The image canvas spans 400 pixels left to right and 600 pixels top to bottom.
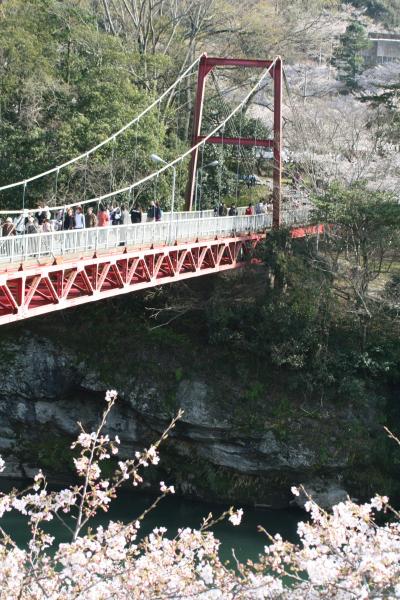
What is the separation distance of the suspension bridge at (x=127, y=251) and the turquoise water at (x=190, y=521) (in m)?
5.51

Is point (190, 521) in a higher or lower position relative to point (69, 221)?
lower

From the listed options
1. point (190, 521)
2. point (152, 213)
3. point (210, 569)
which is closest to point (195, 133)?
point (152, 213)

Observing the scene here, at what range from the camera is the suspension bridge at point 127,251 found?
Answer: 1773cm

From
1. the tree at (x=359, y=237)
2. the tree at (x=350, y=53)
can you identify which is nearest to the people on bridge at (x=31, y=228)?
the tree at (x=359, y=237)

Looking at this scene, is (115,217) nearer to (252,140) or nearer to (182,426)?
(182,426)

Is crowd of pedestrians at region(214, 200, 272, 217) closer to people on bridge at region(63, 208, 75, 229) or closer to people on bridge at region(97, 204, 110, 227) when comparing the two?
people on bridge at region(97, 204, 110, 227)

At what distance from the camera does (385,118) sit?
33.2 m

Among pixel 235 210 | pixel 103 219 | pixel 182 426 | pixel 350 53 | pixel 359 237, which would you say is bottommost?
pixel 182 426

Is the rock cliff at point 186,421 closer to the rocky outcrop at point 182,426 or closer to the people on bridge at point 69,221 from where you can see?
the rocky outcrop at point 182,426

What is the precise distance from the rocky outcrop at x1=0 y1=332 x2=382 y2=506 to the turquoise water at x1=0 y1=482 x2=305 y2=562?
0.65 metres

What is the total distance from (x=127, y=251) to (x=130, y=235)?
975mm

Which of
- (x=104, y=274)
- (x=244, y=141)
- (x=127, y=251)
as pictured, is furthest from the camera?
(x=244, y=141)

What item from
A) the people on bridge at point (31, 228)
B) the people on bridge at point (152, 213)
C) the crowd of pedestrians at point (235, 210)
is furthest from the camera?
the crowd of pedestrians at point (235, 210)

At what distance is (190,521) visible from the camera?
23781 millimetres
